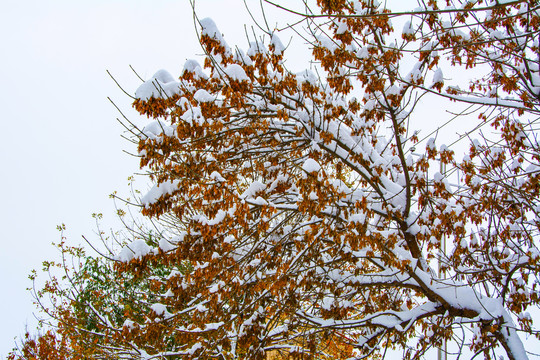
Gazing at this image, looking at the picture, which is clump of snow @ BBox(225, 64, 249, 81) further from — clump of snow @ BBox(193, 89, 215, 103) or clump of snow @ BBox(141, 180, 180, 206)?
clump of snow @ BBox(141, 180, 180, 206)

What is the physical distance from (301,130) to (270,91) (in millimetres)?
721

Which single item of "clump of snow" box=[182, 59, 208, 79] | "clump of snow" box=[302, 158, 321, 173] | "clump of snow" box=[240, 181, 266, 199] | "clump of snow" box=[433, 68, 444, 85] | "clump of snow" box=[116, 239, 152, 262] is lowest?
"clump of snow" box=[116, 239, 152, 262]

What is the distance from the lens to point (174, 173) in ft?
15.9

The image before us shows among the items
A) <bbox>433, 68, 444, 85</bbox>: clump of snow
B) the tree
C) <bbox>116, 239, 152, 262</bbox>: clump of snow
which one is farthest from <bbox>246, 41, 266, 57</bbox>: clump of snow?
<bbox>116, 239, 152, 262</bbox>: clump of snow

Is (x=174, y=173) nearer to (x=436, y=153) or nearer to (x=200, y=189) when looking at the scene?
(x=200, y=189)

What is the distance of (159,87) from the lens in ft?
15.7

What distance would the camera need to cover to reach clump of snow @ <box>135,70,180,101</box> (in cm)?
449

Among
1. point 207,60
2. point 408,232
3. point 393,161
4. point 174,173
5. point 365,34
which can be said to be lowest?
point 408,232

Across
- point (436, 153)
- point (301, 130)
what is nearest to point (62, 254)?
point (301, 130)

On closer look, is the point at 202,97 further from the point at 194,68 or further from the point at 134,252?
the point at 134,252

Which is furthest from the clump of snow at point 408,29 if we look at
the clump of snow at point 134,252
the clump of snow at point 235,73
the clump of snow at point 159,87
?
the clump of snow at point 134,252

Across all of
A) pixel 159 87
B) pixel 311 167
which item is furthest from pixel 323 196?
pixel 159 87

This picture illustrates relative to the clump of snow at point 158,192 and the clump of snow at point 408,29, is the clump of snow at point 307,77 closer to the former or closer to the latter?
the clump of snow at point 408,29

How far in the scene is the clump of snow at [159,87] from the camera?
14.7ft
